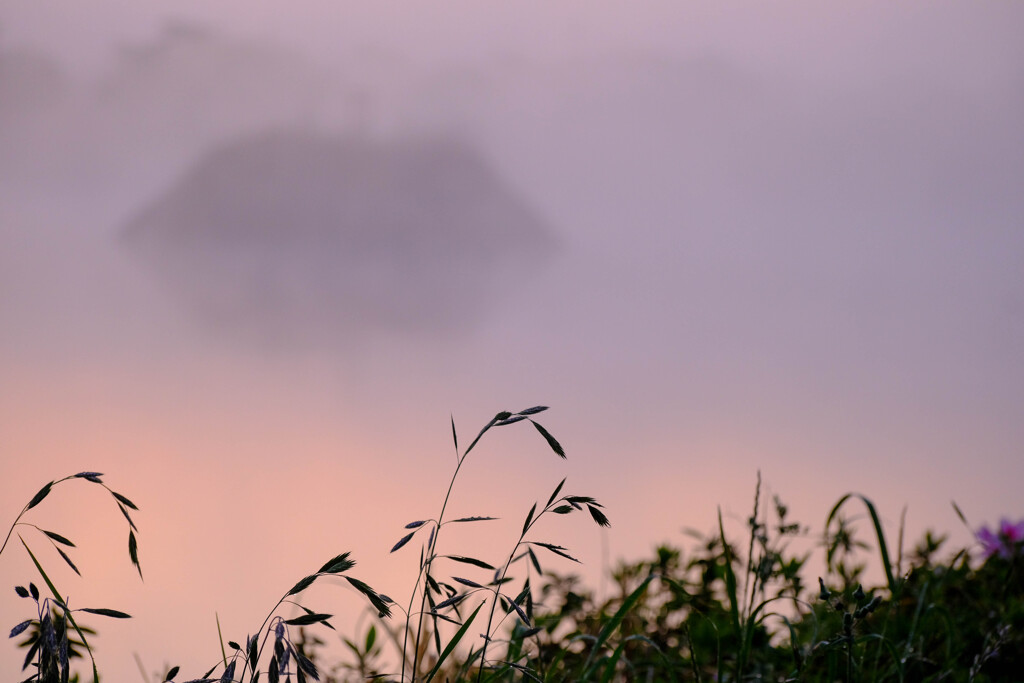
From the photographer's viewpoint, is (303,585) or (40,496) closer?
(303,585)

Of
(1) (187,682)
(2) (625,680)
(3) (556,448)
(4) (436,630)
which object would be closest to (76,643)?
(1) (187,682)

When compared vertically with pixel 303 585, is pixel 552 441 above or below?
above

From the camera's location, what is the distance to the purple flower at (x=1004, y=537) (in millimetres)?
3564

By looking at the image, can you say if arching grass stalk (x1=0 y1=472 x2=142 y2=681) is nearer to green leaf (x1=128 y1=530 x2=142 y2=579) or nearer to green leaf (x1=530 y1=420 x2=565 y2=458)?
green leaf (x1=128 y1=530 x2=142 y2=579)

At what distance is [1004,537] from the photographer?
3.79 metres

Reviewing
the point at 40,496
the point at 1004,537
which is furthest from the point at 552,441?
the point at 1004,537

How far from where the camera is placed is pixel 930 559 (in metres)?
3.85

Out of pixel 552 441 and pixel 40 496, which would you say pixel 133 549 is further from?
pixel 552 441

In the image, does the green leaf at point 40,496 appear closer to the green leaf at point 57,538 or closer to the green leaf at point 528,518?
the green leaf at point 57,538

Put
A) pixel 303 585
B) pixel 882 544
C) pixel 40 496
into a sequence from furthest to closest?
pixel 882 544, pixel 40 496, pixel 303 585

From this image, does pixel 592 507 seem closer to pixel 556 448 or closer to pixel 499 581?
pixel 556 448

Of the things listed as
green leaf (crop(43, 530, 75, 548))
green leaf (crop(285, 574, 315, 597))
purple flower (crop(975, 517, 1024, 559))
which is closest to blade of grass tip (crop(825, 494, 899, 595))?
green leaf (crop(285, 574, 315, 597))

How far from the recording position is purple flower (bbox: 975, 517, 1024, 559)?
356 centimetres

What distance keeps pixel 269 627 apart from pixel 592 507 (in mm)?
496
